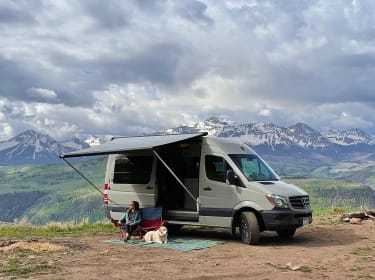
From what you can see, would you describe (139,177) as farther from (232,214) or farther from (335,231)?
(335,231)

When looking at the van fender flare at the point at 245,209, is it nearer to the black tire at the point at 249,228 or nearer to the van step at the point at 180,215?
the black tire at the point at 249,228

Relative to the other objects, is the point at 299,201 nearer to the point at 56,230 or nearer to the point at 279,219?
the point at 279,219

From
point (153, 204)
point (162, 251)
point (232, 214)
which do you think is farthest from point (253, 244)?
point (153, 204)

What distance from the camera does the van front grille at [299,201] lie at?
1353 cm

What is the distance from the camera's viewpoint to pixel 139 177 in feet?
52.9

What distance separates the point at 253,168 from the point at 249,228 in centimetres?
216

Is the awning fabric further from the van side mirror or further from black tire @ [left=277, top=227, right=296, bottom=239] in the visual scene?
black tire @ [left=277, top=227, right=296, bottom=239]

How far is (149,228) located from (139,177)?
195cm

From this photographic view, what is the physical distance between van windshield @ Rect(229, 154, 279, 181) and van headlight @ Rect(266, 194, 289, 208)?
1017 millimetres

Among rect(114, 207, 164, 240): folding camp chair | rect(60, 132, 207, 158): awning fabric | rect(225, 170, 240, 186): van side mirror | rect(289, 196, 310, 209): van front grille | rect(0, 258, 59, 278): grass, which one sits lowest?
rect(0, 258, 59, 278): grass

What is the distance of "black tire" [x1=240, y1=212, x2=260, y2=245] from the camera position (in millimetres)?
13321

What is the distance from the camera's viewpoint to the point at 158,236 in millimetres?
14031

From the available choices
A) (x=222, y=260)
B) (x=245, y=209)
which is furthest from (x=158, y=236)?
(x=222, y=260)

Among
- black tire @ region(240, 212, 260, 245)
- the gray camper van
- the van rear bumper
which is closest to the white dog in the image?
the gray camper van
